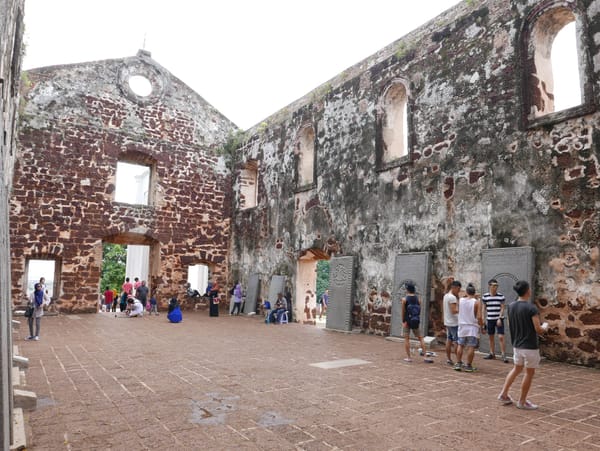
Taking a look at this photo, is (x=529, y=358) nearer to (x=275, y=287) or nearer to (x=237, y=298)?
(x=275, y=287)

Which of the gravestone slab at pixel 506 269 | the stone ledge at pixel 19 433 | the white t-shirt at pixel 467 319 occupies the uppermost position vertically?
the gravestone slab at pixel 506 269

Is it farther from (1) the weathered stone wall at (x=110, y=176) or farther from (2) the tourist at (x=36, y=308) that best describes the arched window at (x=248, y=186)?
(2) the tourist at (x=36, y=308)

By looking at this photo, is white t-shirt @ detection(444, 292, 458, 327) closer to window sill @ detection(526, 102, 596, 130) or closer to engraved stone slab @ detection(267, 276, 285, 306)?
window sill @ detection(526, 102, 596, 130)

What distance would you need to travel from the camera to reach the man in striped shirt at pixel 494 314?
7152 millimetres

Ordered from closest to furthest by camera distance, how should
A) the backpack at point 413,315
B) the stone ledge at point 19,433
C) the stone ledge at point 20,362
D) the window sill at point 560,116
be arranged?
1. the stone ledge at point 19,433
2. the stone ledge at point 20,362
3. the backpack at point 413,315
4. the window sill at point 560,116

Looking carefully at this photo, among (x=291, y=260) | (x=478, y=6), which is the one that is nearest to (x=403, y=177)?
(x=478, y=6)

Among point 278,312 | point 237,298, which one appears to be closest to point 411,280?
point 278,312

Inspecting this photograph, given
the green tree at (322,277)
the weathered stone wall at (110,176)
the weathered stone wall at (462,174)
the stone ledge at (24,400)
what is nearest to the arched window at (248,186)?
the weathered stone wall at (110,176)

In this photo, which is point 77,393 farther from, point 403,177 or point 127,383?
point 403,177

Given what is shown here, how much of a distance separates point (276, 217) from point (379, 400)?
33.9 ft

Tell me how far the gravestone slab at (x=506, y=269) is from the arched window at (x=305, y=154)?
6.72 meters

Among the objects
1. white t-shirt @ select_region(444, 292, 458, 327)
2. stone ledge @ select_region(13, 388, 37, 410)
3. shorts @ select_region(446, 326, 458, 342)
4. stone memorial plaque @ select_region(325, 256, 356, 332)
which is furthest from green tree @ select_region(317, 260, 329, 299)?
stone ledge @ select_region(13, 388, 37, 410)

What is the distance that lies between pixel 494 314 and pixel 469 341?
4.30ft

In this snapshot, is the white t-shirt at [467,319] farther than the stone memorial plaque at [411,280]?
No
